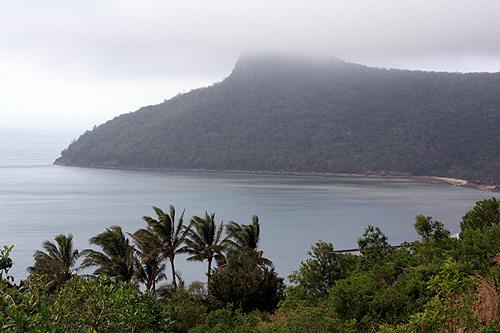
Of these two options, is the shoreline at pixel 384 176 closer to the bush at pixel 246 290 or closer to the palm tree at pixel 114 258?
the bush at pixel 246 290

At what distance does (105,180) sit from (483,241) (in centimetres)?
13110

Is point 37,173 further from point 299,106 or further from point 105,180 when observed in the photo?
point 299,106

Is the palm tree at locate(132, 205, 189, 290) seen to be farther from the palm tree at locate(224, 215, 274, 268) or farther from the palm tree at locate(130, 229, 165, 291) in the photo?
the palm tree at locate(224, 215, 274, 268)

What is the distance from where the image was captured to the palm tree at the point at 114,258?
21.1 meters

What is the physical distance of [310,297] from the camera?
16906 mm

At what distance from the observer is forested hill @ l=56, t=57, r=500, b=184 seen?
153 m

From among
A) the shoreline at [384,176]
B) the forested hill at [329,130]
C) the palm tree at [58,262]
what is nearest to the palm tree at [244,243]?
the palm tree at [58,262]

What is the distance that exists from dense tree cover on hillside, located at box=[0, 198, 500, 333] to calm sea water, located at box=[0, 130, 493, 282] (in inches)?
780

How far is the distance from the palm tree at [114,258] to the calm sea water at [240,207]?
1762cm

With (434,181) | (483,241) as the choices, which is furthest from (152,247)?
(434,181)

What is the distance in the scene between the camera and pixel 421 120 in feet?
541

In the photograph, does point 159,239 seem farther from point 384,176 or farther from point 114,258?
point 384,176

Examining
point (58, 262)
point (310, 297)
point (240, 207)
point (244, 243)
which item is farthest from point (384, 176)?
point (310, 297)

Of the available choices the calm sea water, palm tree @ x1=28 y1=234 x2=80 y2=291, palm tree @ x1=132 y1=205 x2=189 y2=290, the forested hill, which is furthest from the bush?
the forested hill
